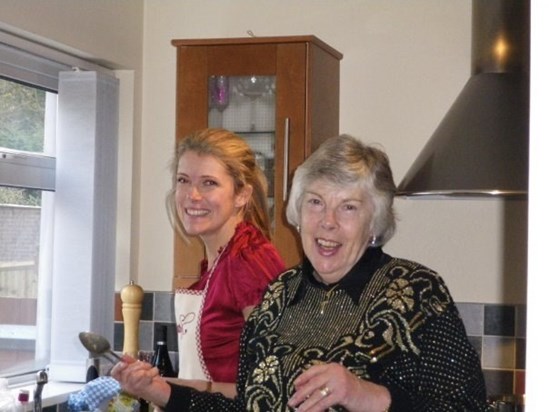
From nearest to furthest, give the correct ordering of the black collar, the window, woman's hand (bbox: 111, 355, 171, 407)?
the black collar < woman's hand (bbox: 111, 355, 171, 407) < the window

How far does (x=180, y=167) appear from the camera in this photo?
2039 mm

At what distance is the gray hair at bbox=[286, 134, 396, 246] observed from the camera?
5.06 ft

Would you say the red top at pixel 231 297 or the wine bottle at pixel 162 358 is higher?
the red top at pixel 231 297

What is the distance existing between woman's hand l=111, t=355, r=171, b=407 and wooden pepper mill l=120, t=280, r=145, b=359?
118cm

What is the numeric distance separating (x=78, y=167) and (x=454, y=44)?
1.26 metres

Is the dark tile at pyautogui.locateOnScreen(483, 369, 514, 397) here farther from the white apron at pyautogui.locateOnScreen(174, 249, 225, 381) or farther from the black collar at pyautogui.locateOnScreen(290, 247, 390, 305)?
the black collar at pyautogui.locateOnScreen(290, 247, 390, 305)

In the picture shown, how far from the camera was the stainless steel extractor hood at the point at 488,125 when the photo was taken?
104 inches

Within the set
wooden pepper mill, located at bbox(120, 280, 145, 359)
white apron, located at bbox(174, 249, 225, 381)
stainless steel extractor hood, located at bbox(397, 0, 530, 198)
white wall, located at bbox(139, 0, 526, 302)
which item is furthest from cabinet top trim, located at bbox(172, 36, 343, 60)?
white apron, located at bbox(174, 249, 225, 381)

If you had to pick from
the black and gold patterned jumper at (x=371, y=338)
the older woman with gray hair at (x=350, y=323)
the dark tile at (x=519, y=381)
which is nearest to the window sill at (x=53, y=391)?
the older woman with gray hair at (x=350, y=323)

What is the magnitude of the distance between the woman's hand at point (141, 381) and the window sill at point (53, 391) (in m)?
0.95

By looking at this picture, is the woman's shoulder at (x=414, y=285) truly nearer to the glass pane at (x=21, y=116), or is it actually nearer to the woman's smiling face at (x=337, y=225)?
the woman's smiling face at (x=337, y=225)

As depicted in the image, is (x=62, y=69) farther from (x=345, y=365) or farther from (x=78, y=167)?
(x=345, y=365)

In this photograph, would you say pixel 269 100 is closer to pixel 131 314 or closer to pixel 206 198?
pixel 131 314

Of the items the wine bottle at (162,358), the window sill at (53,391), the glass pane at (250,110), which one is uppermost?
the glass pane at (250,110)
